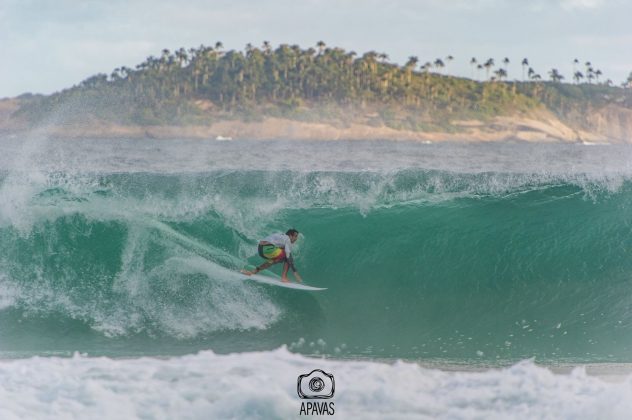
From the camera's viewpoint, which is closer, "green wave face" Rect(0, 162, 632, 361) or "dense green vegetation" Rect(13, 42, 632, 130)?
"green wave face" Rect(0, 162, 632, 361)

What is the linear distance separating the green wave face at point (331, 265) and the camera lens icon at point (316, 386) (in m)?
1.09

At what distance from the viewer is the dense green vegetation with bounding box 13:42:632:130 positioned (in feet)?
85.5

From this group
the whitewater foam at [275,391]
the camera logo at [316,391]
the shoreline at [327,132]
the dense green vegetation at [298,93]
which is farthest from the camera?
the shoreline at [327,132]

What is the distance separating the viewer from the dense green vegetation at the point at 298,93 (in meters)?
26.0

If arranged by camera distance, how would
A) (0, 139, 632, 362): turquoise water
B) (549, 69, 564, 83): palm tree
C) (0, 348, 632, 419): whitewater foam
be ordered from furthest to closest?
1. (549, 69, 564, 83): palm tree
2. (0, 139, 632, 362): turquoise water
3. (0, 348, 632, 419): whitewater foam

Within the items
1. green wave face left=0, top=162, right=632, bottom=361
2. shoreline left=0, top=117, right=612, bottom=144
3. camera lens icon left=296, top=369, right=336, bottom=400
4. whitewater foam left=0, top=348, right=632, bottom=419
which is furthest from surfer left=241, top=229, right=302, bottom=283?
shoreline left=0, top=117, right=612, bottom=144

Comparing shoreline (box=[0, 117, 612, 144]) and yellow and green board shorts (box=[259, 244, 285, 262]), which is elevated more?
shoreline (box=[0, 117, 612, 144])

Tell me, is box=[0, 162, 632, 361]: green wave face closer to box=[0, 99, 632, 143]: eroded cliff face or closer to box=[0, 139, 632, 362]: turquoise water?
box=[0, 139, 632, 362]: turquoise water

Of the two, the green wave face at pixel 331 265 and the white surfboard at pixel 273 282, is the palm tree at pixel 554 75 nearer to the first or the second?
the green wave face at pixel 331 265

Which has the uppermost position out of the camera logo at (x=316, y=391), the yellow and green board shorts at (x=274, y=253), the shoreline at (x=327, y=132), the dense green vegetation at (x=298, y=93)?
the dense green vegetation at (x=298, y=93)

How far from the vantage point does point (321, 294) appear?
8.59 meters

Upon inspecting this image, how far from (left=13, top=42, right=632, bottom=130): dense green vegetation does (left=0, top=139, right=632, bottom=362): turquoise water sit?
9076 millimetres

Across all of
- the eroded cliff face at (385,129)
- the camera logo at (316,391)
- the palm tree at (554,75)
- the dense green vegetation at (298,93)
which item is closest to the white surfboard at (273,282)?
the camera logo at (316,391)

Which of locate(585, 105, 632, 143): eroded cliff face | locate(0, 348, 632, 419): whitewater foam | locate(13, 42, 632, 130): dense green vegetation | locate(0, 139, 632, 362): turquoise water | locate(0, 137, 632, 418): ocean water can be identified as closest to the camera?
locate(0, 348, 632, 419): whitewater foam
